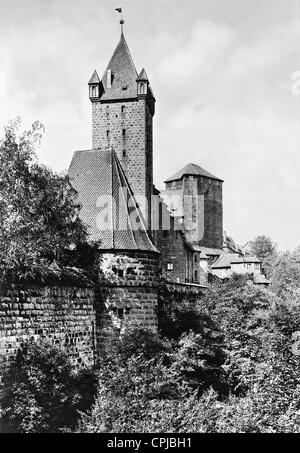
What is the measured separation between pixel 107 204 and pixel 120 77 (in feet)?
51.6

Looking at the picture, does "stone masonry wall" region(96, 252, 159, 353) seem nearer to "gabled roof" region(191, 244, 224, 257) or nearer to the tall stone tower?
the tall stone tower

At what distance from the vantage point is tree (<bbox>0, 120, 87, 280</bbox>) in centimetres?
1972

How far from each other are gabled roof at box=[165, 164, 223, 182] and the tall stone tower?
36.1 m

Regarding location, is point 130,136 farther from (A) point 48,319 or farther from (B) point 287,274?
(B) point 287,274

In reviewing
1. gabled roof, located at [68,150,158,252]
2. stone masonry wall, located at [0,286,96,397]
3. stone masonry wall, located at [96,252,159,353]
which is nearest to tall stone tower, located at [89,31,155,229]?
gabled roof, located at [68,150,158,252]

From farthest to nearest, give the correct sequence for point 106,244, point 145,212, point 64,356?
point 145,212 → point 106,244 → point 64,356

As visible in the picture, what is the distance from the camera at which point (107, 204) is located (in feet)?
81.9

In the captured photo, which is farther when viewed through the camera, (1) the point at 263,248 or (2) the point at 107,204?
(1) the point at 263,248

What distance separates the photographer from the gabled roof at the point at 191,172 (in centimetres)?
7400

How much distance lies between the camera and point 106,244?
23906 millimetres

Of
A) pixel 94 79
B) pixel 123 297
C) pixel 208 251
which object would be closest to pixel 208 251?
pixel 208 251

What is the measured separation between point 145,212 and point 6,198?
17.1m

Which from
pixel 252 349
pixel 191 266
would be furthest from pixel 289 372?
pixel 191 266

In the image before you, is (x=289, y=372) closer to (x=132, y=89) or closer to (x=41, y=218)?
(x=41, y=218)
